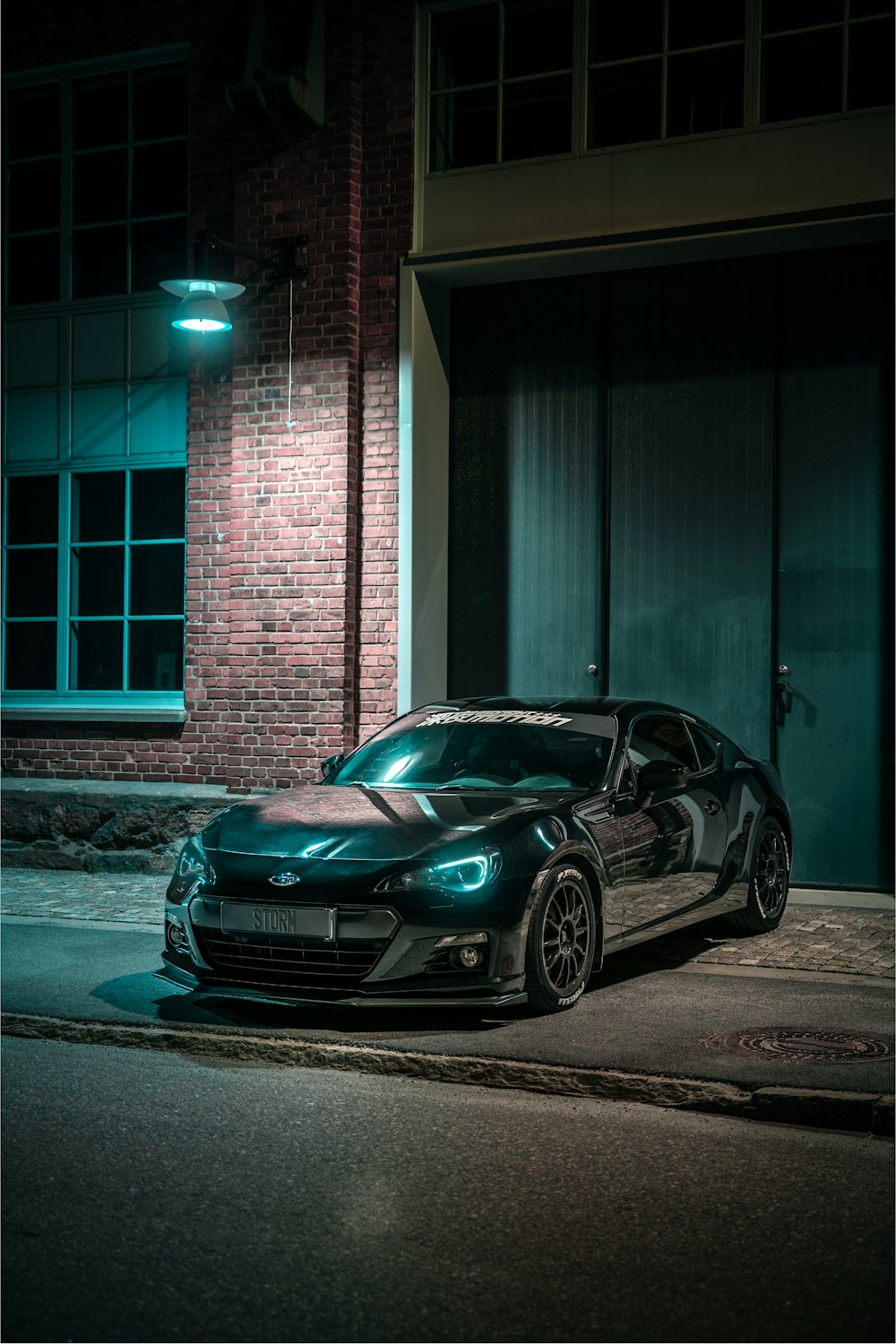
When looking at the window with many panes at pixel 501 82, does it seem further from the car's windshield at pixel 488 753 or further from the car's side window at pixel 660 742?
the car's windshield at pixel 488 753

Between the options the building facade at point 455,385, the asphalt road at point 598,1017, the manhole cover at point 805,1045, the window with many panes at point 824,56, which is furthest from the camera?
the building facade at point 455,385

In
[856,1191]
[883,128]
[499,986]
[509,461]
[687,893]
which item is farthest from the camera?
[509,461]

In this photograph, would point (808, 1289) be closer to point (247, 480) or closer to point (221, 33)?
point (247, 480)

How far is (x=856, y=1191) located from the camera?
4.61m

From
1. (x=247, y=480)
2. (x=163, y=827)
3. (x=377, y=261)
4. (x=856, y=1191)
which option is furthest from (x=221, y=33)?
(x=856, y=1191)

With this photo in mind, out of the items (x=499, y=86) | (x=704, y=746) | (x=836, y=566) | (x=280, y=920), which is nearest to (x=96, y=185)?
(x=499, y=86)

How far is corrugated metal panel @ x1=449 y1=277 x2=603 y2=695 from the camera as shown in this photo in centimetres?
1244

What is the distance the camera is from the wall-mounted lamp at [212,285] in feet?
39.4

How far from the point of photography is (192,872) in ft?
23.2

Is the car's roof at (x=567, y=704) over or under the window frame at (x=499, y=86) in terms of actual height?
under

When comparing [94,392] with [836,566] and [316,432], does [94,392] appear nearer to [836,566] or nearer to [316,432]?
[316,432]

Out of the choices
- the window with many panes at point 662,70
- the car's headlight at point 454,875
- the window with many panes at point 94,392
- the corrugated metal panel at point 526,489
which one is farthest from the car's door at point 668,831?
the window with many panes at point 94,392

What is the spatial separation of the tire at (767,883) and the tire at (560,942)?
2166mm

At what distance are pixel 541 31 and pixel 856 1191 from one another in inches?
409
